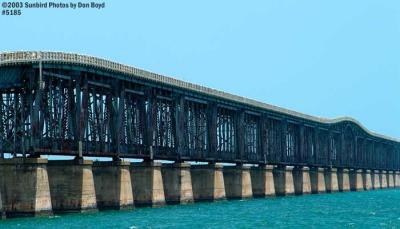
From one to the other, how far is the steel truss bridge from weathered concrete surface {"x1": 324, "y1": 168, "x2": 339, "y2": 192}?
57.0ft

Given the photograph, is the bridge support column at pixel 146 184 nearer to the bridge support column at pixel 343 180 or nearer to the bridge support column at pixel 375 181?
the bridge support column at pixel 343 180

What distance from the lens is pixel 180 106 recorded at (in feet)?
308

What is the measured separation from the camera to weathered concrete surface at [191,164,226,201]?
94562 millimetres

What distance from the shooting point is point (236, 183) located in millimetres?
105062

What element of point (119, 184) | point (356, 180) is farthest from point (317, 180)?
point (119, 184)

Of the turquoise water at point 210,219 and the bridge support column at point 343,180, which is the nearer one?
the turquoise water at point 210,219

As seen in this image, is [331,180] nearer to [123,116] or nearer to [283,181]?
[283,181]

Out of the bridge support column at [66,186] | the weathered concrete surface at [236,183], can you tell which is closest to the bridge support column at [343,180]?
the weathered concrete surface at [236,183]

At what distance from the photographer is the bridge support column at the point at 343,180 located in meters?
160

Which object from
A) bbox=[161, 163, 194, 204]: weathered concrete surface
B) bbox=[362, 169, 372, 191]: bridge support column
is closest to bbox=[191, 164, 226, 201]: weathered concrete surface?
bbox=[161, 163, 194, 204]: weathered concrete surface

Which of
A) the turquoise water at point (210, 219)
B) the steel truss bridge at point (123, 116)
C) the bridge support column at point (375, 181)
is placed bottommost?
the turquoise water at point (210, 219)

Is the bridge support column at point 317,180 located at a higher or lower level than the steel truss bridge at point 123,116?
lower

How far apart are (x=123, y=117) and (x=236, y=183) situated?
30.8m

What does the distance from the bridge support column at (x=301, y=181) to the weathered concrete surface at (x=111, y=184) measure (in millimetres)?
62818
